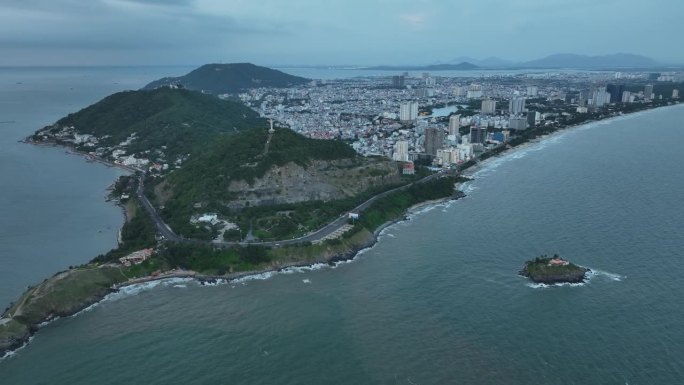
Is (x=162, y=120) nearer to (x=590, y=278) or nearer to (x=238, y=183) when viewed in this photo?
(x=238, y=183)

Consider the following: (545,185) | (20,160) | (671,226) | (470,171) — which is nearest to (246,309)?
(671,226)

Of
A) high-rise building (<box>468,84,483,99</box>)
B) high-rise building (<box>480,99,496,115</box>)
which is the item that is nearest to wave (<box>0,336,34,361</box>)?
high-rise building (<box>480,99,496,115</box>)

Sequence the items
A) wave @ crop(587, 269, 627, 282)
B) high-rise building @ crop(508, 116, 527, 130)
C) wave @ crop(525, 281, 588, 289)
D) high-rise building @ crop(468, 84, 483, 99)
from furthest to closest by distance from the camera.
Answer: high-rise building @ crop(468, 84, 483, 99)
high-rise building @ crop(508, 116, 527, 130)
wave @ crop(587, 269, 627, 282)
wave @ crop(525, 281, 588, 289)

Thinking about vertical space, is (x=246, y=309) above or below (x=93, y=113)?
below

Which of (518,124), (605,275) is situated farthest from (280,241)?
(518,124)

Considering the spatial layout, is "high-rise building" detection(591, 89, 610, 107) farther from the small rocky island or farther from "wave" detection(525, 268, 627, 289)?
the small rocky island

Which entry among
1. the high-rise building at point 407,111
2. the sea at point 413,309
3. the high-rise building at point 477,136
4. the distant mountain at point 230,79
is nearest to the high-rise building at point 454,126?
the high-rise building at point 477,136

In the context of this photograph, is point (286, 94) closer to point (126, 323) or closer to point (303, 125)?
point (303, 125)
